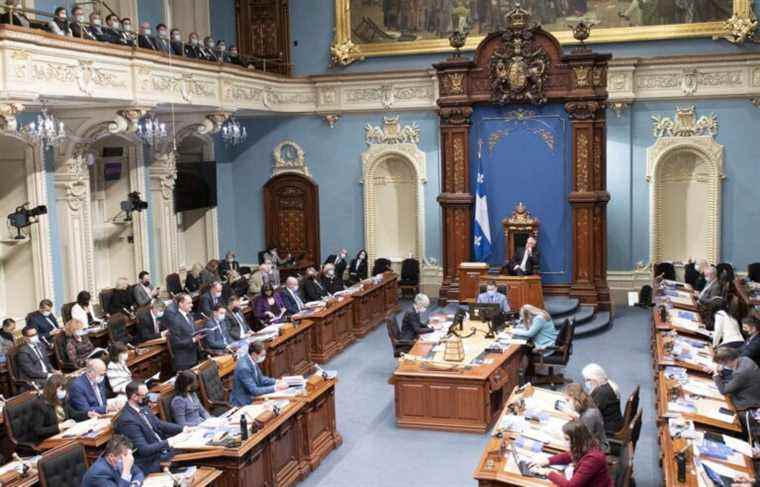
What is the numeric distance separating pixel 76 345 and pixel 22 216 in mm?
3736

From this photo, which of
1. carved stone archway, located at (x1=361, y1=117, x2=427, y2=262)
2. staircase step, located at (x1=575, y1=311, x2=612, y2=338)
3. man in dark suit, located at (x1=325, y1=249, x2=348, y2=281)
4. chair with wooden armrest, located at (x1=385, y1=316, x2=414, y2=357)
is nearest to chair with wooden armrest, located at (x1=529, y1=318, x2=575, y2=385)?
chair with wooden armrest, located at (x1=385, y1=316, x2=414, y2=357)

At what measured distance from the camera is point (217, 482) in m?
8.19

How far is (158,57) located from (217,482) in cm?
881

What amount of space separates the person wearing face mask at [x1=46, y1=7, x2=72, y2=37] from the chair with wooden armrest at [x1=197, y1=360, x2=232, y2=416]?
584 centimetres

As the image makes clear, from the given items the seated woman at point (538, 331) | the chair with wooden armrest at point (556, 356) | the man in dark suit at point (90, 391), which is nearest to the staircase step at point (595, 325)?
→ the chair with wooden armrest at point (556, 356)

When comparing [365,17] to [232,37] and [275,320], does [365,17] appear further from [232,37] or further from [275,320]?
[275,320]

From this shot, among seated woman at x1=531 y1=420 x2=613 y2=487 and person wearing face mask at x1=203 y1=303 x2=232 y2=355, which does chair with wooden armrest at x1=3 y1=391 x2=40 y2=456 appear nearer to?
person wearing face mask at x1=203 y1=303 x2=232 y2=355

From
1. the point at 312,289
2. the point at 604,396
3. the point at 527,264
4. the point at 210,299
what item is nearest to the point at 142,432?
the point at 604,396

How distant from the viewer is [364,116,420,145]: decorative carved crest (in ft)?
66.1

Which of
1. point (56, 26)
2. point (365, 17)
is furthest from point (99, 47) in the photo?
point (365, 17)

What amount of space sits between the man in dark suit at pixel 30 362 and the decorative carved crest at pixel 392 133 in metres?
10.8

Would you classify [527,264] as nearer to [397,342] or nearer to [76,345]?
[397,342]

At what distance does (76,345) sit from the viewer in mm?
12164

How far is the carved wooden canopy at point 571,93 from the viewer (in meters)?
16.8
